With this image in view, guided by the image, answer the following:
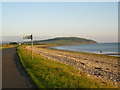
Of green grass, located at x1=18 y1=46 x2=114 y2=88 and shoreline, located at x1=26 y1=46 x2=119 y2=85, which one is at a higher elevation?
green grass, located at x1=18 y1=46 x2=114 y2=88

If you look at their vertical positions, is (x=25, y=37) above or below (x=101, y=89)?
above

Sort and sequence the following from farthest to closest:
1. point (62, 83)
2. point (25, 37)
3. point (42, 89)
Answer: point (25, 37) < point (62, 83) < point (42, 89)

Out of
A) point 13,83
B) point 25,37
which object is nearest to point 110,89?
point 13,83

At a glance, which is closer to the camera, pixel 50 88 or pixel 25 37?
pixel 50 88

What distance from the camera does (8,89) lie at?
8.76 meters

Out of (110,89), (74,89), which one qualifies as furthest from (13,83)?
(110,89)

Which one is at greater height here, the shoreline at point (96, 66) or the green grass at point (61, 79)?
the green grass at point (61, 79)

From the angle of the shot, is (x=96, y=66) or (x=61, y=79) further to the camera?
(x=96, y=66)

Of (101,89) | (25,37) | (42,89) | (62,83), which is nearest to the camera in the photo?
(42,89)

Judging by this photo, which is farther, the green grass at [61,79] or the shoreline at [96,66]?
the shoreline at [96,66]

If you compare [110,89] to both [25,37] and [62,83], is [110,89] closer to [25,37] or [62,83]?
[62,83]

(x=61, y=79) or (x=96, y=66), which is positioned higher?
(x=61, y=79)

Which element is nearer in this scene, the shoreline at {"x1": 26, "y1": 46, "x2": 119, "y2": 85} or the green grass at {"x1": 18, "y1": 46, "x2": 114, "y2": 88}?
the green grass at {"x1": 18, "y1": 46, "x2": 114, "y2": 88}

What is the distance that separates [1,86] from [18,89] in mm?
1397
